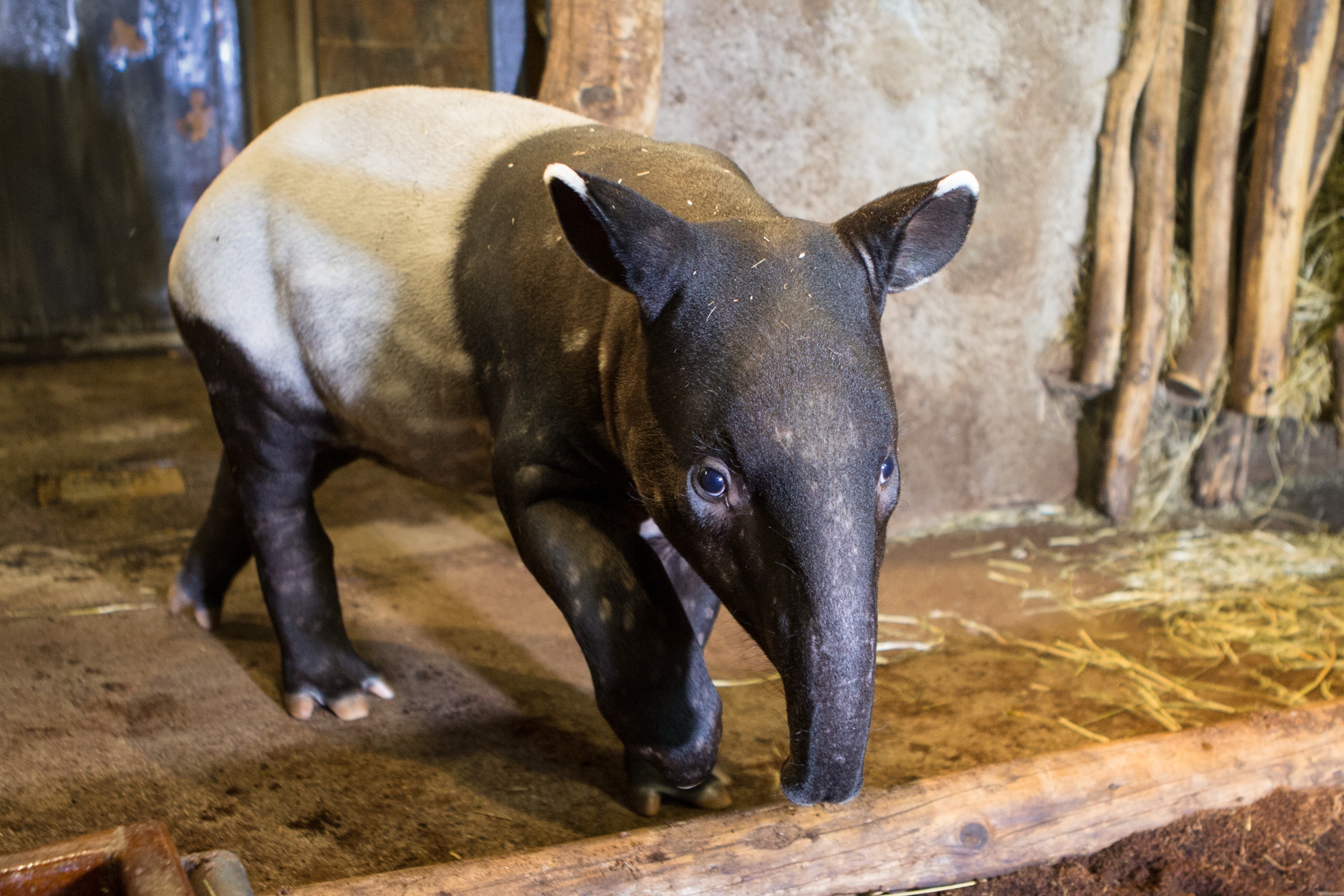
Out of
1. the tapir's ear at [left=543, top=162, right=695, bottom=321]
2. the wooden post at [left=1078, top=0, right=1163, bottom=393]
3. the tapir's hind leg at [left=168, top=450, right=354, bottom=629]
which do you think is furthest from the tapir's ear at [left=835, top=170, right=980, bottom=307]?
the wooden post at [left=1078, top=0, right=1163, bottom=393]

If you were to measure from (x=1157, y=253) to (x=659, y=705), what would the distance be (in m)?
3.57

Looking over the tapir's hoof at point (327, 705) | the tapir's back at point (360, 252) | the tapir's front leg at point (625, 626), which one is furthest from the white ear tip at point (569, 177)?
the tapir's hoof at point (327, 705)

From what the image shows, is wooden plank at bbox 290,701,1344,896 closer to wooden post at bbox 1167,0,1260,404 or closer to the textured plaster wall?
the textured plaster wall

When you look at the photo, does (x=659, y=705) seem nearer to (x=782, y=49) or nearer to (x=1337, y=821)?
(x=1337, y=821)

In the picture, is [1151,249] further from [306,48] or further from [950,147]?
[306,48]

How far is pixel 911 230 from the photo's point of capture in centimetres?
211

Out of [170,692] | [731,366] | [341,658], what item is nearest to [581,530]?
[731,366]

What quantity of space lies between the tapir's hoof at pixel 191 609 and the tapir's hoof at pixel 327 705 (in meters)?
0.67

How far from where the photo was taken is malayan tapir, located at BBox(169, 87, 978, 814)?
1.83m

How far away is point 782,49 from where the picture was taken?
4223 millimetres

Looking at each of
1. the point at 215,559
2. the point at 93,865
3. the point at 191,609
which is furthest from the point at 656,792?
the point at 191,609

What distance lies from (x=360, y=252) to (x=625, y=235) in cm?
111

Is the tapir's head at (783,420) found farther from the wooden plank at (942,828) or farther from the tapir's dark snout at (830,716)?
the wooden plank at (942,828)

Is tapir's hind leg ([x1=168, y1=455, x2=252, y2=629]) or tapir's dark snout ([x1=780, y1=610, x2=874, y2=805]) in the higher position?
tapir's dark snout ([x1=780, y1=610, x2=874, y2=805])
